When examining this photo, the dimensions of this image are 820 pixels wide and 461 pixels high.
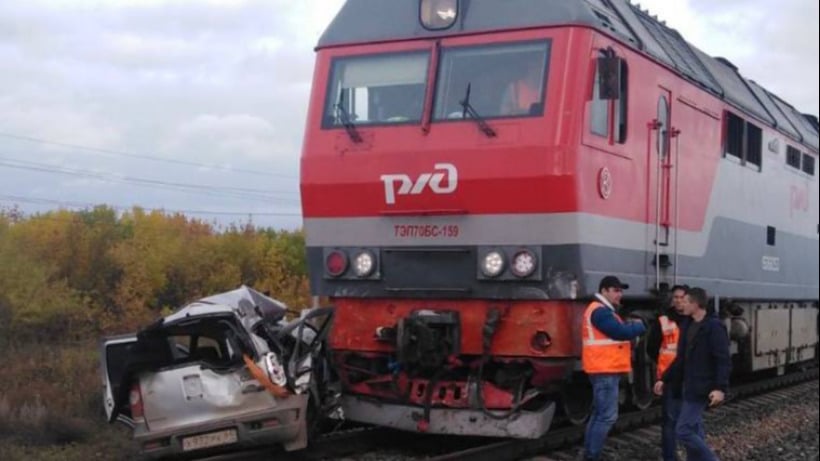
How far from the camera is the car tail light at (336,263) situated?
9609 mm

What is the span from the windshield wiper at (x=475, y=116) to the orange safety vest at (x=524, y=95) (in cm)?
30

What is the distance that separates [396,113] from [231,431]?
3069 mm

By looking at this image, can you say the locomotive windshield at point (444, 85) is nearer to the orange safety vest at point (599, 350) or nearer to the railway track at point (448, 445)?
the orange safety vest at point (599, 350)

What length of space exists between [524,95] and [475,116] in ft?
1.45

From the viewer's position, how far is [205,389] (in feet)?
27.7

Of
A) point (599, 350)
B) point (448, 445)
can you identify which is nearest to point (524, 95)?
point (599, 350)

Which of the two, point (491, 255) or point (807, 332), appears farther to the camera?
point (807, 332)

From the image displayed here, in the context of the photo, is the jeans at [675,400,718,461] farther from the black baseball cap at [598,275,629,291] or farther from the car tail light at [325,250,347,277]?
the car tail light at [325,250,347,277]

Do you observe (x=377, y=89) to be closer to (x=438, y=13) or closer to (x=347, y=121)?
(x=347, y=121)

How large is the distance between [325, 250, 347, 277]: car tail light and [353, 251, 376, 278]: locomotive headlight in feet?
0.35

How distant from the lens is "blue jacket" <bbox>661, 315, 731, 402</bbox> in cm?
799

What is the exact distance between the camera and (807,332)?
17.0m

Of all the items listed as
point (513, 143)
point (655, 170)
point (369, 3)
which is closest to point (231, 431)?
point (513, 143)

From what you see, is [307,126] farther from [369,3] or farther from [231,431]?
[231,431]
